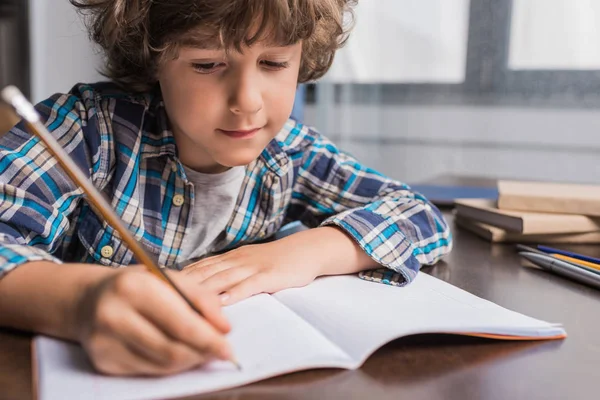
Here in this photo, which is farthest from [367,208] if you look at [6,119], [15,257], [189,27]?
[6,119]

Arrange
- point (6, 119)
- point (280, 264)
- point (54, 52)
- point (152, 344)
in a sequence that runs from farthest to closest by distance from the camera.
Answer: point (54, 52) < point (6, 119) < point (280, 264) < point (152, 344)

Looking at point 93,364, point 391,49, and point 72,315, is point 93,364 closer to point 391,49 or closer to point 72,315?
point 72,315

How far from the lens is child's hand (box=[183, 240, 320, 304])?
548 millimetres

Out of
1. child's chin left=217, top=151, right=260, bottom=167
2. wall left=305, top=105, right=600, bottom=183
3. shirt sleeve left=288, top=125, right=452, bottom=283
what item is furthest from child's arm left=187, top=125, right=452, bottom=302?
wall left=305, top=105, right=600, bottom=183

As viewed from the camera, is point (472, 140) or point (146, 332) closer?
point (146, 332)

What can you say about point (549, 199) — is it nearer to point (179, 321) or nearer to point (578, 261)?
point (578, 261)

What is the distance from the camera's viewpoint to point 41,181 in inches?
25.0

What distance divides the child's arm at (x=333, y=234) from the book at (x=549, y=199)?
16 cm

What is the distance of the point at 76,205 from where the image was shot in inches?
27.8

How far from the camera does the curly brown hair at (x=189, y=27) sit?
0.63 metres

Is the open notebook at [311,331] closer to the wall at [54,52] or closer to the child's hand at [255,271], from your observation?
the child's hand at [255,271]

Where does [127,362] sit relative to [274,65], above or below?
below

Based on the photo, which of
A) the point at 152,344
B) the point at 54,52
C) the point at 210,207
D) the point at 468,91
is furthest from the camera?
the point at 54,52

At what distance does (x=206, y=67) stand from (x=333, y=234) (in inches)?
8.4
